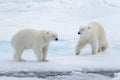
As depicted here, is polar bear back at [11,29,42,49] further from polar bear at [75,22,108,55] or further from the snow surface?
polar bear at [75,22,108,55]

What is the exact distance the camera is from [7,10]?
50.3 ft

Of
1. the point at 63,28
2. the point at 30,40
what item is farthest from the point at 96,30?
the point at 63,28

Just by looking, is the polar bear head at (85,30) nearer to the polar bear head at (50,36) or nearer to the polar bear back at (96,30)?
the polar bear back at (96,30)

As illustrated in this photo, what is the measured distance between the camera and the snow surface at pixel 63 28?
19.3ft

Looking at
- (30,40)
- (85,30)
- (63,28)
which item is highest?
(63,28)

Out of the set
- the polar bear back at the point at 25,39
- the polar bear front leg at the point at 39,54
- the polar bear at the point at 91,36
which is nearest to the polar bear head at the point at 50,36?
the polar bear back at the point at 25,39

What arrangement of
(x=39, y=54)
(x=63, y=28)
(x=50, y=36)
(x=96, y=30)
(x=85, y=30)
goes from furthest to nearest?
(x=63, y=28) < (x=96, y=30) < (x=85, y=30) < (x=50, y=36) < (x=39, y=54)

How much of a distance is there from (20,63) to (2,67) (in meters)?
0.43

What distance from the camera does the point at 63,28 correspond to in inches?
450

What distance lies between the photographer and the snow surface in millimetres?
5875

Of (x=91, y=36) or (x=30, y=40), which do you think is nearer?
(x=30, y=40)

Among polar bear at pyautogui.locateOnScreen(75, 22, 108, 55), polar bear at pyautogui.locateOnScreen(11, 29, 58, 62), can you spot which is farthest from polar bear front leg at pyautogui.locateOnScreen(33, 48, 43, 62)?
polar bear at pyautogui.locateOnScreen(75, 22, 108, 55)

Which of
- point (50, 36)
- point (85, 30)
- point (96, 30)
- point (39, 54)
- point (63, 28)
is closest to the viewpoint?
point (39, 54)

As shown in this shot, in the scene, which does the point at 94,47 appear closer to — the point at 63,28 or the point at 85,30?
the point at 85,30
